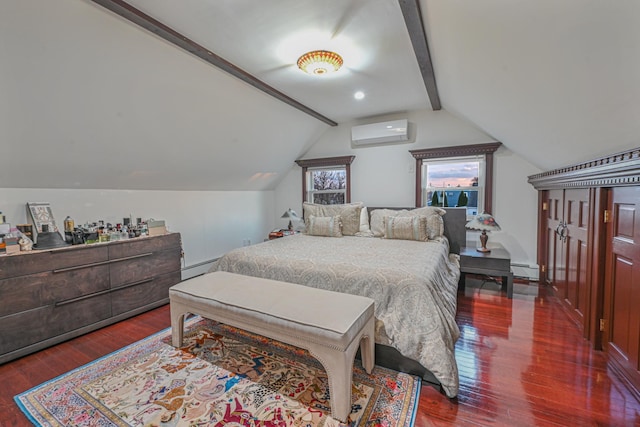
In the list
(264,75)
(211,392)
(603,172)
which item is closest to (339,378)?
(211,392)

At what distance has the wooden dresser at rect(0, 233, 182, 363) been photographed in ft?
6.89

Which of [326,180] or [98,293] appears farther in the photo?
[326,180]

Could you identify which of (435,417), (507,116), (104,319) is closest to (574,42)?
(507,116)

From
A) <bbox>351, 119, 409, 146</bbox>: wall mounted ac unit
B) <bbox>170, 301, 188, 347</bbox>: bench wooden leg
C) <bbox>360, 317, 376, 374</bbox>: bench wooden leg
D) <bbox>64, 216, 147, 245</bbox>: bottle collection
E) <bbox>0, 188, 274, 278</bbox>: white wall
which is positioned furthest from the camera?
<bbox>351, 119, 409, 146</bbox>: wall mounted ac unit

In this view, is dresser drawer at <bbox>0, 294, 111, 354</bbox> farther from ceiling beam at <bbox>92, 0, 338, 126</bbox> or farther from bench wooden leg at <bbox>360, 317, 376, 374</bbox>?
bench wooden leg at <bbox>360, 317, 376, 374</bbox>

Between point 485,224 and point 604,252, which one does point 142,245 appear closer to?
point 485,224

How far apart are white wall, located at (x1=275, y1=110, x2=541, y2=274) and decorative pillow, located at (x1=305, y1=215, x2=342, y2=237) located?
3.54ft

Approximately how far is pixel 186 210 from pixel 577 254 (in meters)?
4.53

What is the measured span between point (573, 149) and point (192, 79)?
129 inches

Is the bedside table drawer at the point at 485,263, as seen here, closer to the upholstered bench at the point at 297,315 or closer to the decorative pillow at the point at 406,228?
the decorative pillow at the point at 406,228

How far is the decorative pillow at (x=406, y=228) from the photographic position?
3326 mm

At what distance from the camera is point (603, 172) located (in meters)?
1.89

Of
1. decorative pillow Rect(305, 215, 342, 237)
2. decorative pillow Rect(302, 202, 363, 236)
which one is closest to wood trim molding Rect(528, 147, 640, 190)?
decorative pillow Rect(302, 202, 363, 236)

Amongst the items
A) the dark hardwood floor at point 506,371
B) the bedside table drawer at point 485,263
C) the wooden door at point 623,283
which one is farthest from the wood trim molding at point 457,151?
the dark hardwood floor at point 506,371
